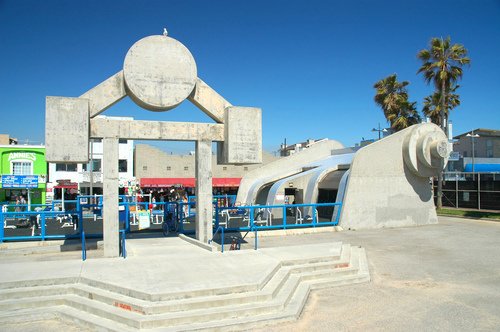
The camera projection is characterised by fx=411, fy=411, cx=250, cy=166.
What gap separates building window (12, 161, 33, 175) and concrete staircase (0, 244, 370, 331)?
102 ft

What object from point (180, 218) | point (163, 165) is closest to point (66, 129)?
point (180, 218)

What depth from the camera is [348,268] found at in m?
10.3

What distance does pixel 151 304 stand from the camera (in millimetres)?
7078

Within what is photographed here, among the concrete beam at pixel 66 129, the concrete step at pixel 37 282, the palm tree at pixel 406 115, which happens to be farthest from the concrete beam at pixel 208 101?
the palm tree at pixel 406 115

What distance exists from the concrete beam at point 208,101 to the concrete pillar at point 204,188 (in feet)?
3.02

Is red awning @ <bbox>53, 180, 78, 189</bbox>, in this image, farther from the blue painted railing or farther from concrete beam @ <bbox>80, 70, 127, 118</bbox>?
concrete beam @ <bbox>80, 70, 127, 118</bbox>

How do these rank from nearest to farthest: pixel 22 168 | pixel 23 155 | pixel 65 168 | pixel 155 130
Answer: pixel 155 130 → pixel 23 155 → pixel 22 168 → pixel 65 168

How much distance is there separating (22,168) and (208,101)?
1150 inches

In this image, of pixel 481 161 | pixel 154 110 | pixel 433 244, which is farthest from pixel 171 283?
pixel 481 161

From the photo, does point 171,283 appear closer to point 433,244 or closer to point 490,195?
point 433,244

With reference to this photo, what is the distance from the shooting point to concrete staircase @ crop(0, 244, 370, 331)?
22.6 feet

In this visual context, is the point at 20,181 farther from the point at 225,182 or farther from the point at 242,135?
the point at 225,182

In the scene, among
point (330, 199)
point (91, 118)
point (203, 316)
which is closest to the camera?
point (203, 316)

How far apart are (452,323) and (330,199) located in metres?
16.0
